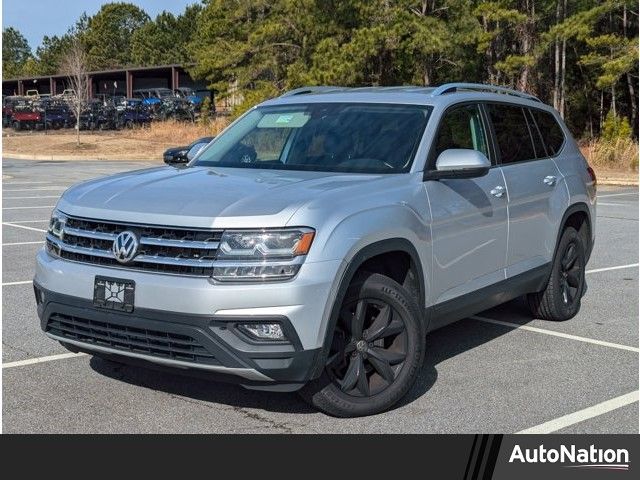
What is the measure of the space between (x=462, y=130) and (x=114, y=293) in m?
2.71

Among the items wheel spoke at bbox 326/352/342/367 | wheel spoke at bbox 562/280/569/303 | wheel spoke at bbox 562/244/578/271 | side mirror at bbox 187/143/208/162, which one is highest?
side mirror at bbox 187/143/208/162

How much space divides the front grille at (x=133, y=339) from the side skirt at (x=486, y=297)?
157cm

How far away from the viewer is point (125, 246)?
4.43 m

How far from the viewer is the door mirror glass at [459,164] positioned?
5.13m

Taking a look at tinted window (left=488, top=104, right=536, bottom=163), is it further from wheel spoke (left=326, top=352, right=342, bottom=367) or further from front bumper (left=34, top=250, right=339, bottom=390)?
front bumper (left=34, top=250, right=339, bottom=390)

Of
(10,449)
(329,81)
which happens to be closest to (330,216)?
(10,449)

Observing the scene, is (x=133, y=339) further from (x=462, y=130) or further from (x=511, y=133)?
(x=511, y=133)

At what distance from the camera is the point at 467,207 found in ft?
18.2

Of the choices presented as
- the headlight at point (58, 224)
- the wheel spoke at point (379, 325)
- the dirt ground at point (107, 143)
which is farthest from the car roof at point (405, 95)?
the dirt ground at point (107, 143)

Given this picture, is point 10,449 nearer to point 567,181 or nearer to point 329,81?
point 567,181

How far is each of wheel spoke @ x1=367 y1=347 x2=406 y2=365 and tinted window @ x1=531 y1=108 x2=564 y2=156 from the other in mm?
2923

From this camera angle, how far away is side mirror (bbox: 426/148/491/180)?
16.8ft

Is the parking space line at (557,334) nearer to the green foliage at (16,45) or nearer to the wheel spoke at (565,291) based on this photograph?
the wheel spoke at (565,291)

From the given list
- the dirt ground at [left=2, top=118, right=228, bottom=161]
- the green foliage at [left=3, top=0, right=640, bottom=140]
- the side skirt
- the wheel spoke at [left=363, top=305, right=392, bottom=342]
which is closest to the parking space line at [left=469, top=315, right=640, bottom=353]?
the side skirt
